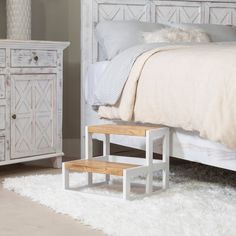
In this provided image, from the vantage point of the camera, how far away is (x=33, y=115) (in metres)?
3.51

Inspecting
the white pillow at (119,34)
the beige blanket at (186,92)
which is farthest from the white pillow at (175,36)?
the beige blanket at (186,92)

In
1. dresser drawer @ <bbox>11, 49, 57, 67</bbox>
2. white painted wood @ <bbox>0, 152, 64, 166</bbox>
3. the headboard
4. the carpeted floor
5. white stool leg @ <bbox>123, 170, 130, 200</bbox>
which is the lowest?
the carpeted floor

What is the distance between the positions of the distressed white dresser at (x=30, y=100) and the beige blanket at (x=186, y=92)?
1.55ft

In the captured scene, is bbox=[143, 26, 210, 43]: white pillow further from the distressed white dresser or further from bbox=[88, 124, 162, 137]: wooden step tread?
bbox=[88, 124, 162, 137]: wooden step tread

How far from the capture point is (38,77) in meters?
3.53

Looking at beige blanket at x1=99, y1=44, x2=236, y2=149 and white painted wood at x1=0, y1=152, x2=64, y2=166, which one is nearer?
beige blanket at x1=99, y1=44, x2=236, y2=149

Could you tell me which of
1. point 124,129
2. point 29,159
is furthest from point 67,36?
point 124,129

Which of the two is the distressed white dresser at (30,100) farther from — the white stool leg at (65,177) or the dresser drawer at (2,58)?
the white stool leg at (65,177)

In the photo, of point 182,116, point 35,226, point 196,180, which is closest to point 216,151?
point 182,116

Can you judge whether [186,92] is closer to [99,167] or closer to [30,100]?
[99,167]

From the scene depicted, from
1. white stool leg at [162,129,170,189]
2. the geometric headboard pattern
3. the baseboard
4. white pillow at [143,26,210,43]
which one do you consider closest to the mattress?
the geometric headboard pattern

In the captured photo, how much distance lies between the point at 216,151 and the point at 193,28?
4.84 feet

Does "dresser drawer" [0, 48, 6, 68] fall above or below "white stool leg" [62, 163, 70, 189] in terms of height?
above

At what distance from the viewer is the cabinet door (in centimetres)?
343
